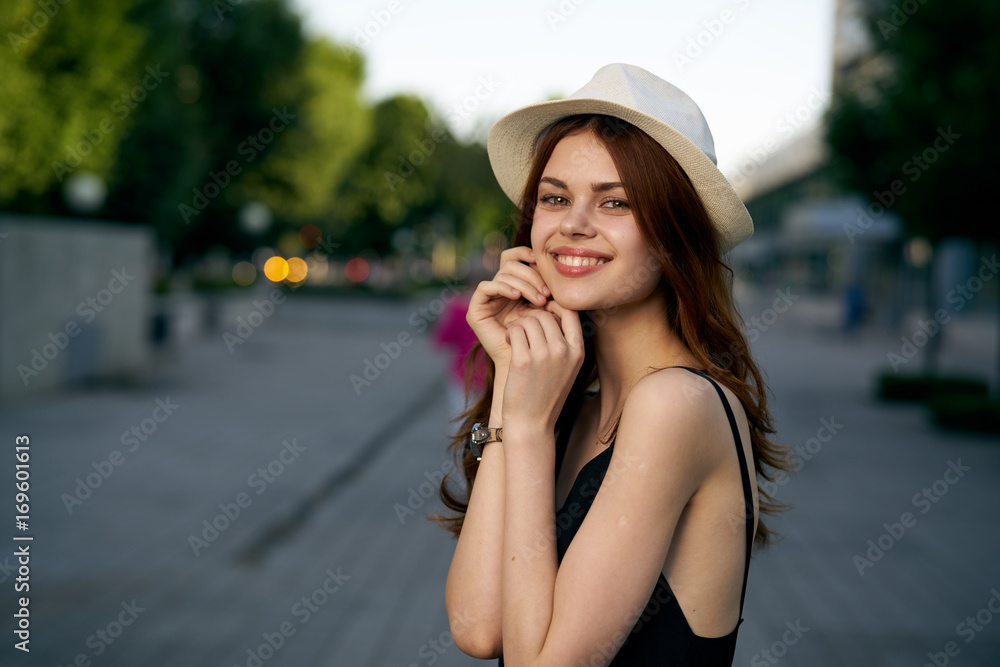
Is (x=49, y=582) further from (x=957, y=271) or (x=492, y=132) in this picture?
(x=957, y=271)

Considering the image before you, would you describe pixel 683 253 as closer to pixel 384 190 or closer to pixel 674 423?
pixel 674 423

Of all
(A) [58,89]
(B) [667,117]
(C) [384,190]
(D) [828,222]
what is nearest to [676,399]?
(B) [667,117]

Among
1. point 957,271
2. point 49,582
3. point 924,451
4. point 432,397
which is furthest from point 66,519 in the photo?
point 957,271

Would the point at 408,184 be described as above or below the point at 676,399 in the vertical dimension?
below

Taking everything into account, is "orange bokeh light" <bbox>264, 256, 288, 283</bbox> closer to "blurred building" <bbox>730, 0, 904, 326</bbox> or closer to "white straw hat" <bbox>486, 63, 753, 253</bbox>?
"blurred building" <bbox>730, 0, 904, 326</bbox>

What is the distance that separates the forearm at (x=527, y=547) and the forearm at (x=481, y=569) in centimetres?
10

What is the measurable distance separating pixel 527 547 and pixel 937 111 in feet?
32.2

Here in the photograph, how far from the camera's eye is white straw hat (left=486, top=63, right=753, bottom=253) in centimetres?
165

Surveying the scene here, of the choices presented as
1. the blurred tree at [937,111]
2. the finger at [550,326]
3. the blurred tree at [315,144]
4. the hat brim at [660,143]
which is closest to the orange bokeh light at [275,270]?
the blurred tree at [315,144]

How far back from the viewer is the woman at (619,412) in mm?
1501

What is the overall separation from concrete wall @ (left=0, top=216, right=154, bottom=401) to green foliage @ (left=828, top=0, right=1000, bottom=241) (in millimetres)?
11389

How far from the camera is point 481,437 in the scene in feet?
6.03

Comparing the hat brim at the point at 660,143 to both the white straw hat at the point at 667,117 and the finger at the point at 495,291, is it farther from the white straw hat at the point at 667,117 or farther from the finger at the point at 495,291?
the finger at the point at 495,291

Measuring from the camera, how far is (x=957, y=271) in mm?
33625
